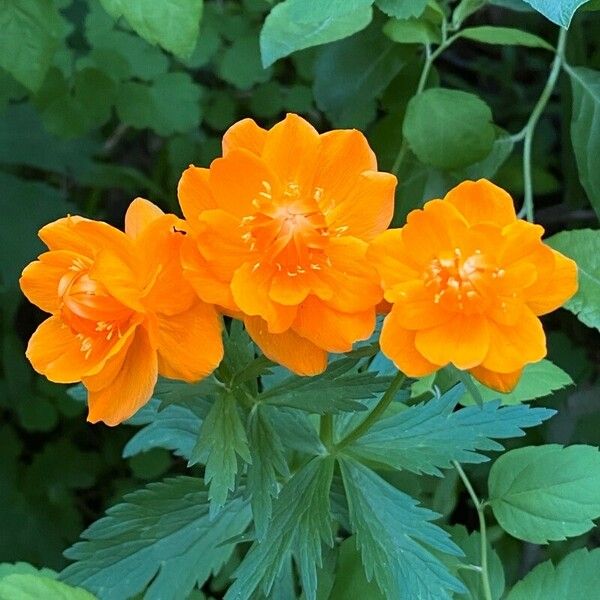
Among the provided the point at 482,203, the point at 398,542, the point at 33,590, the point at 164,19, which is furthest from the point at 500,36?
the point at 33,590

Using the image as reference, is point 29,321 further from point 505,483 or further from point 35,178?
point 505,483

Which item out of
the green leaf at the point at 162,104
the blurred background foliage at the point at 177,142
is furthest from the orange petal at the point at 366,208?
the green leaf at the point at 162,104

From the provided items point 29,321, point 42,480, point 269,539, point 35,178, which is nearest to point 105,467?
point 42,480

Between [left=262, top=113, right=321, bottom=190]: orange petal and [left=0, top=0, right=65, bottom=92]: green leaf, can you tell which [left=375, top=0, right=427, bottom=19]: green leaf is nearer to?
[left=262, top=113, right=321, bottom=190]: orange petal

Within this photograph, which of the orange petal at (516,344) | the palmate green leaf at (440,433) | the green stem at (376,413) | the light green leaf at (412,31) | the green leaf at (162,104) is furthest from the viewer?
the green leaf at (162,104)

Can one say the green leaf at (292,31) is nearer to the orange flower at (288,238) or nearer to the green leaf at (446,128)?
the green leaf at (446,128)

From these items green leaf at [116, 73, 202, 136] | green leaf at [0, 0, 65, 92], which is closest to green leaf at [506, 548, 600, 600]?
green leaf at [0, 0, 65, 92]
